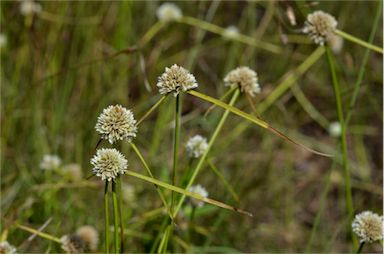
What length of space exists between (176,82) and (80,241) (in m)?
0.43

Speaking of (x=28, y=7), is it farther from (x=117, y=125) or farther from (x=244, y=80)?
(x=117, y=125)

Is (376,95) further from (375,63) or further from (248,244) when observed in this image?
(248,244)

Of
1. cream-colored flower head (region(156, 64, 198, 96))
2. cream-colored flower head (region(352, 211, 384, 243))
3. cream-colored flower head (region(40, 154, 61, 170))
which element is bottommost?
cream-colored flower head (region(352, 211, 384, 243))

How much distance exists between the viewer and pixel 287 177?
1.88m

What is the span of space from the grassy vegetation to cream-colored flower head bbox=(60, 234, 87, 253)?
25 centimetres

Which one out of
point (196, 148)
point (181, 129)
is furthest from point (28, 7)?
point (196, 148)

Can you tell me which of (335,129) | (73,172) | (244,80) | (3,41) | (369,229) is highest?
(3,41)

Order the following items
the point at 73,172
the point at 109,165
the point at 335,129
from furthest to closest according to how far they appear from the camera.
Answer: the point at 335,129, the point at 73,172, the point at 109,165

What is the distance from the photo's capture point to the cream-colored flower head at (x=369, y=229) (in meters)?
1.05

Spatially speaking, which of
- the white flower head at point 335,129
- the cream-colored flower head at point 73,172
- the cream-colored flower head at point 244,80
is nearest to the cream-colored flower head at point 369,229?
the cream-colored flower head at point 244,80

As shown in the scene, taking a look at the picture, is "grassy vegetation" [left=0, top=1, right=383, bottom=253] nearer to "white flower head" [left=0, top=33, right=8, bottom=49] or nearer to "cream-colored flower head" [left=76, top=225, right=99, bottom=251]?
"white flower head" [left=0, top=33, right=8, bottom=49]

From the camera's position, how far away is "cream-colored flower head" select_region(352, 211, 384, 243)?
105 centimetres

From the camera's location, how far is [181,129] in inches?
79.1

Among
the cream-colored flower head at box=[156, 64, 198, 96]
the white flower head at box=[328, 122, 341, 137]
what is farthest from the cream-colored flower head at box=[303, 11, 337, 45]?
the white flower head at box=[328, 122, 341, 137]
